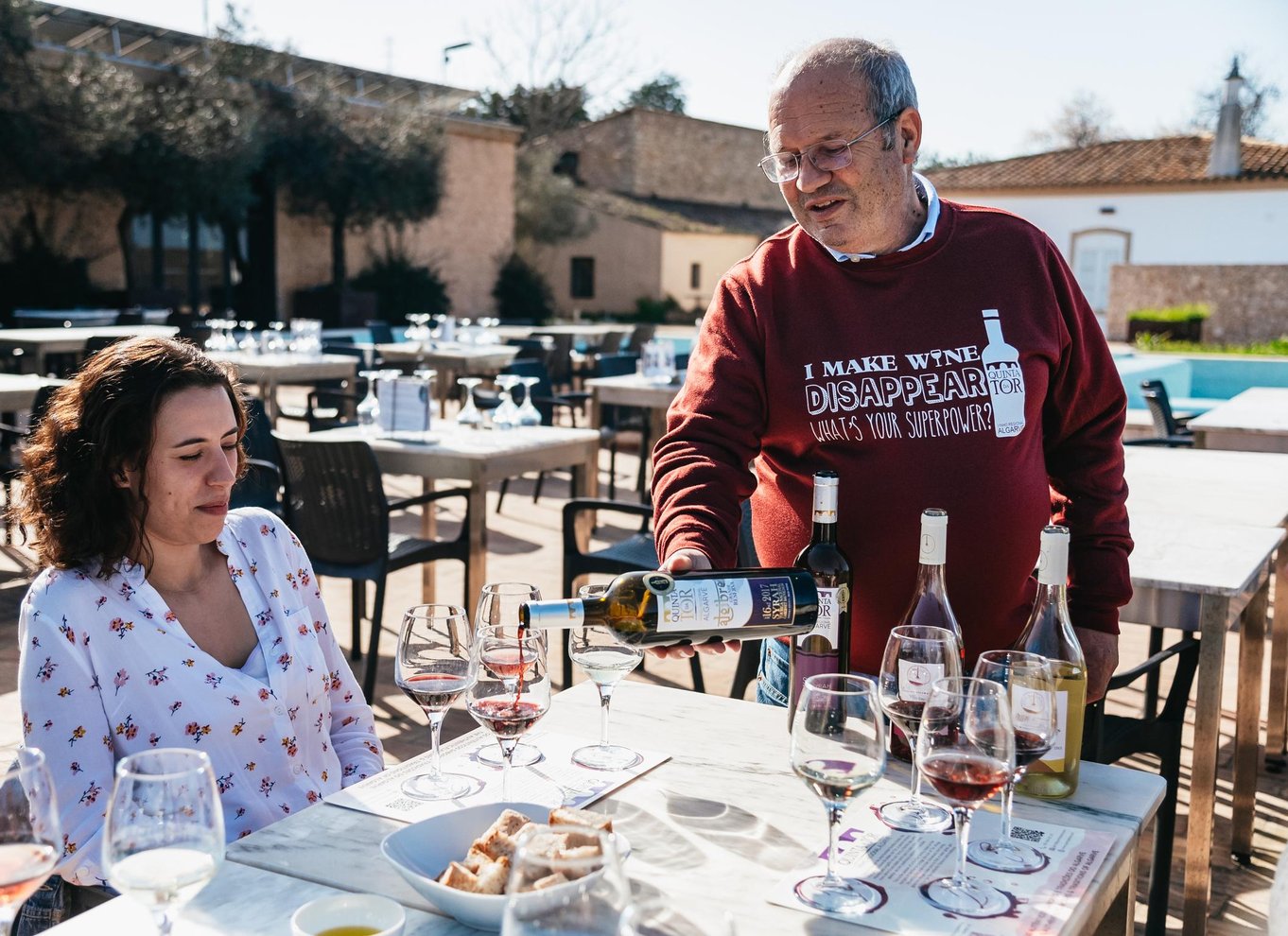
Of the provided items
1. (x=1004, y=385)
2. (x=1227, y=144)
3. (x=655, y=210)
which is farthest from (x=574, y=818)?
(x=655, y=210)

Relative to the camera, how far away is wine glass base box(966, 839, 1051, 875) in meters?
1.38

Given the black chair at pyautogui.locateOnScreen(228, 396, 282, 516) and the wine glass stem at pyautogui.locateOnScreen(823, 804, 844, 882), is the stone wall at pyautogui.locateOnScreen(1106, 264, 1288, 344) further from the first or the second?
the wine glass stem at pyautogui.locateOnScreen(823, 804, 844, 882)

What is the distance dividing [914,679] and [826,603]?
24cm

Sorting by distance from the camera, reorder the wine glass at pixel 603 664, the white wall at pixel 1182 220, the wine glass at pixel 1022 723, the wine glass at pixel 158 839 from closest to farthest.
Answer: the wine glass at pixel 158 839, the wine glass at pixel 1022 723, the wine glass at pixel 603 664, the white wall at pixel 1182 220

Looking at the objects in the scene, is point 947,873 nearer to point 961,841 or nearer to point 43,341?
point 961,841

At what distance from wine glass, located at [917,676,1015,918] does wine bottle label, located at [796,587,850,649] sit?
1.19 ft

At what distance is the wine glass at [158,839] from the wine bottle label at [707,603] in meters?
0.63

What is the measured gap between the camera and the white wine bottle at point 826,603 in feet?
5.60

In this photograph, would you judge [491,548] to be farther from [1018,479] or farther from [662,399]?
[1018,479]

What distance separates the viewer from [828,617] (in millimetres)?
1736

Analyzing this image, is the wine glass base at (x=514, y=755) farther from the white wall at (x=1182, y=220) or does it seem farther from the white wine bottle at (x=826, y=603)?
the white wall at (x=1182, y=220)

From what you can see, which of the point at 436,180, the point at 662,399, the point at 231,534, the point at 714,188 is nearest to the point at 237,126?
the point at 436,180

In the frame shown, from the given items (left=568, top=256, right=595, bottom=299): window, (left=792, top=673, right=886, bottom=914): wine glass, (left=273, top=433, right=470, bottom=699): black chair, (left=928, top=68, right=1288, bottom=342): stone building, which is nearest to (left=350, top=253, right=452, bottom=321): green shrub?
(left=568, top=256, right=595, bottom=299): window

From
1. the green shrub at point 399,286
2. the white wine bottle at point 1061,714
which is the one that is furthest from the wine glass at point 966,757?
the green shrub at point 399,286
